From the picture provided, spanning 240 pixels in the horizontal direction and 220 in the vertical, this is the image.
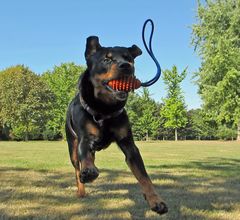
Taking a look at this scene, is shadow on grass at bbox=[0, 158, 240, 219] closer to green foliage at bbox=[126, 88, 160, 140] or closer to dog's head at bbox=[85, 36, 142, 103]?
dog's head at bbox=[85, 36, 142, 103]

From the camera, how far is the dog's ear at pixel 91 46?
426cm

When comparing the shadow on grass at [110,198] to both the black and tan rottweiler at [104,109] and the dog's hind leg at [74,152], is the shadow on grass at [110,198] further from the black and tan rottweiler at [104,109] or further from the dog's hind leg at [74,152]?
the black and tan rottweiler at [104,109]

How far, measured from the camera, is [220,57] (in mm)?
32531

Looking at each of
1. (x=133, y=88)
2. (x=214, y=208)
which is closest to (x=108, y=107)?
(x=133, y=88)

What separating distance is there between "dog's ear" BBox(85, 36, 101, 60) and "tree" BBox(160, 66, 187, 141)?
50.7 meters

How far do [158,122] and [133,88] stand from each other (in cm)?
6548

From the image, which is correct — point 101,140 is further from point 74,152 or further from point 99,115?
point 74,152

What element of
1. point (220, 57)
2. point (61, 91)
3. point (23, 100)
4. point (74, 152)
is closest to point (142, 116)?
point (61, 91)

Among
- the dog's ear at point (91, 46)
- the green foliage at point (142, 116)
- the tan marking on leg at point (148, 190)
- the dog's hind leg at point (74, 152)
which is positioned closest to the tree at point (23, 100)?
the green foliage at point (142, 116)

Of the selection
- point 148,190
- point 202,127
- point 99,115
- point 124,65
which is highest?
point 124,65

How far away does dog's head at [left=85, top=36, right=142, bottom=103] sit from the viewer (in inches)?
149

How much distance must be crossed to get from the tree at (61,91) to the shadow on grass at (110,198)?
52.1 m

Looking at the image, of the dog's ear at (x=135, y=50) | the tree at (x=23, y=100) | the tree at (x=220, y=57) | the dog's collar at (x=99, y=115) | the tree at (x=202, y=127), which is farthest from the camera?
the tree at (x=202, y=127)

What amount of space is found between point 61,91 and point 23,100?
11536 millimetres
